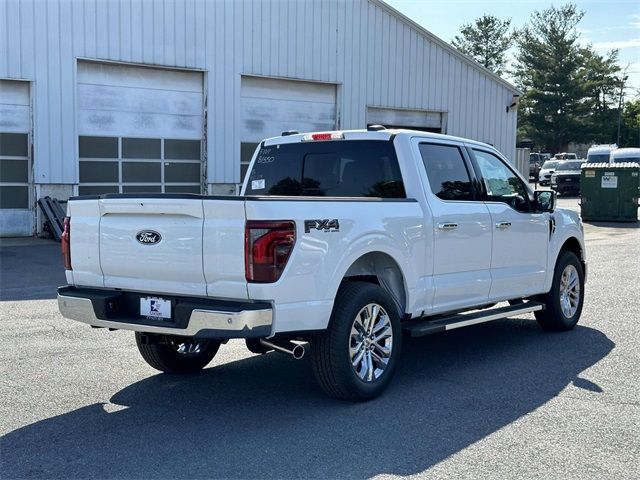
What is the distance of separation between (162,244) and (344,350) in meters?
1.46

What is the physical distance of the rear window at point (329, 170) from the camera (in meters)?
6.63

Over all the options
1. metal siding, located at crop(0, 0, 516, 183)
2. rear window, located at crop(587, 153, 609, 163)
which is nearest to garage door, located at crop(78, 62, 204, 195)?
metal siding, located at crop(0, 0, 516, 183)

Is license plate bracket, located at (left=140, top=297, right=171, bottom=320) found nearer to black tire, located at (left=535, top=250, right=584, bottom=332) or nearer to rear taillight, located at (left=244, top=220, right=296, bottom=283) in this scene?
→ rear taillight, located at (left=244, top=220, right=296, bottom=283)

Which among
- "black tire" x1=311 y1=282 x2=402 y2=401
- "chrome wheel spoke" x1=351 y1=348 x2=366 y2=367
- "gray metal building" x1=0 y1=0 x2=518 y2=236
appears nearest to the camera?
"black tire" x1=311 y1=282 x2=402 y2=401

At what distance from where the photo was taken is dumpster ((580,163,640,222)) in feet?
80.1

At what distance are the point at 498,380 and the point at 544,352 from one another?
1255 millimetres

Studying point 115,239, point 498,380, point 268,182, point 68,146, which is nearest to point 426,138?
point 268,182

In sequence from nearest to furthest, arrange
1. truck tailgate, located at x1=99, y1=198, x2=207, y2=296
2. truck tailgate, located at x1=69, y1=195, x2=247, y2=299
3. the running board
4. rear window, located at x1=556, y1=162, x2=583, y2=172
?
1. truck tailgate, located at x1=69, y1=195, x2=247, y2=299
2. truck tailgate, located at x1=99, y1=198, x2=207, y2=296
3. the running board
4. rear window, located at x1=556, y1=162, x2=583, y2=172

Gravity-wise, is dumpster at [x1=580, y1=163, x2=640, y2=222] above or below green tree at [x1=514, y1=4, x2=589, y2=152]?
below

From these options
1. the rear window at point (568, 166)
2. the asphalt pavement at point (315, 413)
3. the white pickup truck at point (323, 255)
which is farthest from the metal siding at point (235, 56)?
the rear window at point (568, 166)

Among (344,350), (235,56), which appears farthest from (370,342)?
(235,56)

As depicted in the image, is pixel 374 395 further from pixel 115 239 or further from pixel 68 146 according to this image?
pixel 68 146

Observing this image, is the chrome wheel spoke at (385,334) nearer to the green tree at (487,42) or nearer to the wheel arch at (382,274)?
the wheel arch at (382,274)

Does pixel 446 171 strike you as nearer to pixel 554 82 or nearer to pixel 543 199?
pixel 543 199
